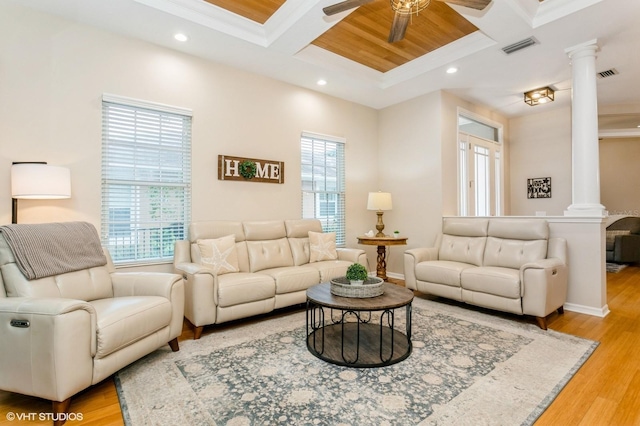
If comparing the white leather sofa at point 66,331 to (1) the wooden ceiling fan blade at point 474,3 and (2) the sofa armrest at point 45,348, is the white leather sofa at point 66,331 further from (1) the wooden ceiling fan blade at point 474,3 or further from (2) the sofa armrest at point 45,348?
(1) the wooden ceiling fan blade at point 474,3

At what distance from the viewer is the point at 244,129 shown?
4.09m

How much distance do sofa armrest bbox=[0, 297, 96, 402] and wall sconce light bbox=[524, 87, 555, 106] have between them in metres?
5.92

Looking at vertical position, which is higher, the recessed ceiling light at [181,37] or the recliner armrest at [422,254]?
the recessed ceiling light at [181,37]

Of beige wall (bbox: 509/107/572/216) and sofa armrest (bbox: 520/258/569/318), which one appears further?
beige wall (bbox: 509/107/572/216)

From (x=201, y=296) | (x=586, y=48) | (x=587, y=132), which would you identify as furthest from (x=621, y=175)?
(x=201, y=296)

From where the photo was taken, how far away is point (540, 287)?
2.98m

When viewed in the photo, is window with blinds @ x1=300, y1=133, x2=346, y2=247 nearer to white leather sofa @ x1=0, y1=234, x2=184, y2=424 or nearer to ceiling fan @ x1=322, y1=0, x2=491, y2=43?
ceiling fan @ x1=322, y1=0, x2=491, y2=43

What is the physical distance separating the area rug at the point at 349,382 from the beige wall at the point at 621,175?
6.41m

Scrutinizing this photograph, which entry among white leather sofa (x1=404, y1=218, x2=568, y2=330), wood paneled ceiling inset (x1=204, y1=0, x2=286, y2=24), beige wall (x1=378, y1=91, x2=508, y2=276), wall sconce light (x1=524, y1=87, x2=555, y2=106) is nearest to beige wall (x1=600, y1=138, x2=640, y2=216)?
wall sconce light (x1=524, y1=87, x2=555, y2=106)

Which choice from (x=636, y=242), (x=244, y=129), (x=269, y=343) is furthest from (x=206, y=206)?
(x=636, y=242)

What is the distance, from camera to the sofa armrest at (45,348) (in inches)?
65.9

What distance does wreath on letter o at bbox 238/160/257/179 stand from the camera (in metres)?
3.99

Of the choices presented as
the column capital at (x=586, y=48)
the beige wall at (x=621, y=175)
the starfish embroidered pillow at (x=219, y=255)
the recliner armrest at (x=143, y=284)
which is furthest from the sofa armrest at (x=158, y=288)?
the beige wall at (x=621, y=175)

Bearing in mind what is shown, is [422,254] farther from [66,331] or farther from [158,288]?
[66,331]
